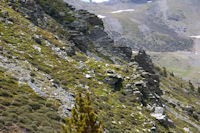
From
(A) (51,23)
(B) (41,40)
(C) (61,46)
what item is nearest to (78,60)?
(C) (61,46)

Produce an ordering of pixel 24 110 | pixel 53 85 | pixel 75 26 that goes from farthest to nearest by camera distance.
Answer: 1. pixel 75 26
2. pixel 53 85
3. pixel 24 110

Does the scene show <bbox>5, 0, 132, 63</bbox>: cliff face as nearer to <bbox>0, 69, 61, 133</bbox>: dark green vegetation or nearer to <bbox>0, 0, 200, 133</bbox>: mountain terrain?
<bbox>0, 0, 200, 133</bbox>: mountain terrain

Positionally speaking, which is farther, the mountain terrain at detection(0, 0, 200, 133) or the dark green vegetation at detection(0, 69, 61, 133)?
the mountain terrain at detection(0, 0, 200, 133)

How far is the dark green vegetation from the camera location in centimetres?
1492

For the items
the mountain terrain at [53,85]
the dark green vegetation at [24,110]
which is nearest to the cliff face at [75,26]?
the mountain terrain at [53,85]

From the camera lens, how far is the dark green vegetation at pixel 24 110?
14.9m

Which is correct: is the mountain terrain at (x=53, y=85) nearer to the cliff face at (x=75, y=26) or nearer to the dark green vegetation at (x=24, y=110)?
the dark green vegetation at (x=24, y=110)

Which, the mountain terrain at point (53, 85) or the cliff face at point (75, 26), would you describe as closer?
the mountain terrain at point (53, 85)

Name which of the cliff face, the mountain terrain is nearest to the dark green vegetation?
the mountain terrain

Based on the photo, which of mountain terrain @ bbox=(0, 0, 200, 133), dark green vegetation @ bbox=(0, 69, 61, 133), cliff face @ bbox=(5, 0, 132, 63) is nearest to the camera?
dark green vegetation @ bbox=(0, 69, 61, 133)

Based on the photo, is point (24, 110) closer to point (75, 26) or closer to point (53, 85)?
point (53, 85)

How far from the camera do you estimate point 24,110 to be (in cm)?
1733

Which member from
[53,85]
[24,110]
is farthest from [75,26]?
[24,110]

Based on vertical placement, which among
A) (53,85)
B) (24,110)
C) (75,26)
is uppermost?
(75,26)
